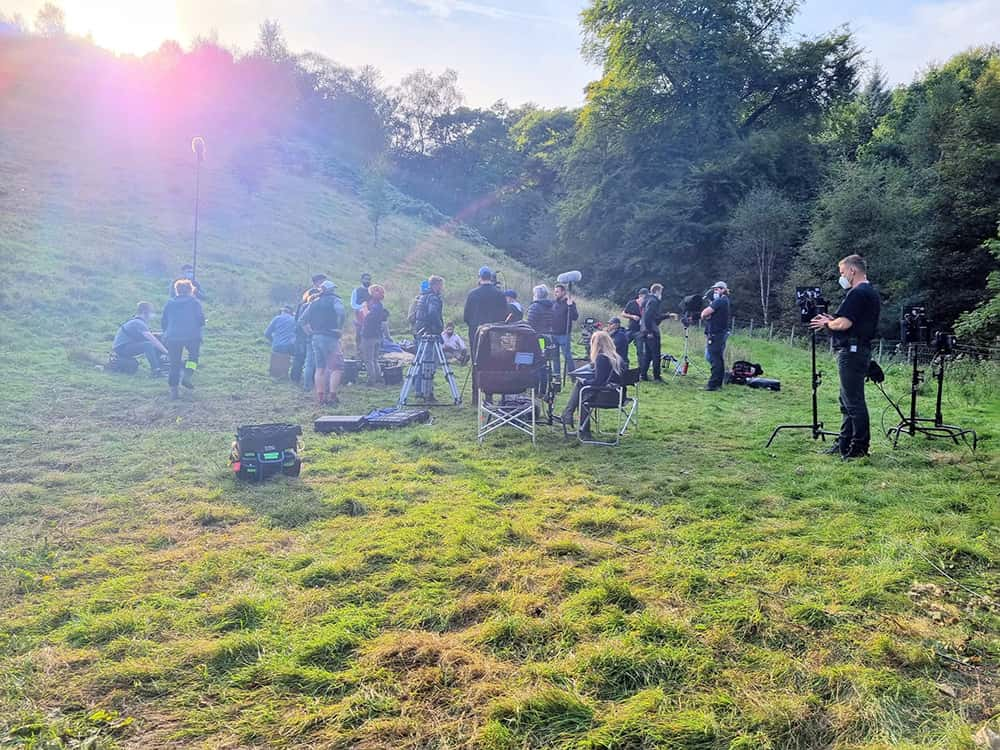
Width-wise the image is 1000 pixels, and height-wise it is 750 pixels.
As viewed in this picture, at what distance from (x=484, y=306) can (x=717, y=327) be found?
4.34 m

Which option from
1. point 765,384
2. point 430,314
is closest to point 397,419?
point 430,314

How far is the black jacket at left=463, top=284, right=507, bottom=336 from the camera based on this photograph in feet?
27.7

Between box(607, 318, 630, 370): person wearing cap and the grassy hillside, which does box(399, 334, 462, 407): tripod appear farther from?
box(607, 318, 630, 370): person wearing cap

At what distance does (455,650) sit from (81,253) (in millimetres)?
20026

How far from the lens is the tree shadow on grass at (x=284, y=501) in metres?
4.59

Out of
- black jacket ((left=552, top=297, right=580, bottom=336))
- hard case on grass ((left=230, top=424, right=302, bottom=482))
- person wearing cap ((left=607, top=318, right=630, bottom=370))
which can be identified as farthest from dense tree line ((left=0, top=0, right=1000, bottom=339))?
hard case on grass ((left=230, top=424, right=302, bottom=482))

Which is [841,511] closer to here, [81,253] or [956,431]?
[956,431]

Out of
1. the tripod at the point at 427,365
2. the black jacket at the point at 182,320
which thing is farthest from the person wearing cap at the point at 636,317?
the black jacket at the point at 182,320

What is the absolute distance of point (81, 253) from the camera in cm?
1823

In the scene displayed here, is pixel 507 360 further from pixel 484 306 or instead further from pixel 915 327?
pixel 915 327

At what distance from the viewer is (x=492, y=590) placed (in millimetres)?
3422

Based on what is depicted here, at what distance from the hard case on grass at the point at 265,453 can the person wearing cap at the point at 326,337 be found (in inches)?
128

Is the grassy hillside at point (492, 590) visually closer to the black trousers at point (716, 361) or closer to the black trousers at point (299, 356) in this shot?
the black trousers at point (299, 356)

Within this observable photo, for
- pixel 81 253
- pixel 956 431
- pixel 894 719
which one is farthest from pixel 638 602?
pixel 81 253
